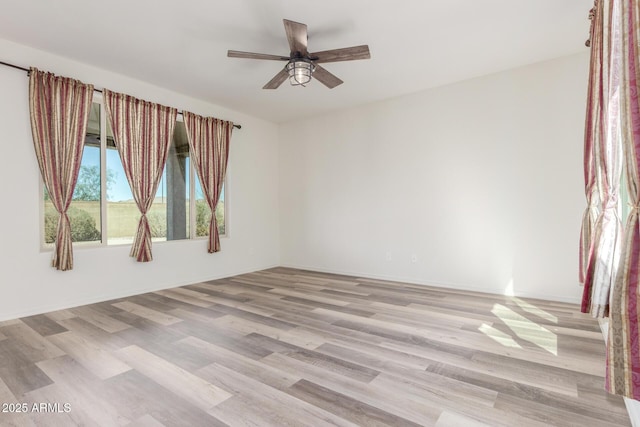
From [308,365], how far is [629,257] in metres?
1.88

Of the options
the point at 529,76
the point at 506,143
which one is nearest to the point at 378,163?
the point at 506,143

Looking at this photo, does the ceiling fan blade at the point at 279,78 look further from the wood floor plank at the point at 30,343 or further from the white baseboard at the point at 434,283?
the white baseboard at the point at 434,283

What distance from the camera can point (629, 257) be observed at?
1268 millimetres

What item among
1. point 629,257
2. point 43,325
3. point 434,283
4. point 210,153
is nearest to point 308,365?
point 629,257

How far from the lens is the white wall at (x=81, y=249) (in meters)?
3.27

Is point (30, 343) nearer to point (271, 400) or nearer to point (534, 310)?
point (271, 400)

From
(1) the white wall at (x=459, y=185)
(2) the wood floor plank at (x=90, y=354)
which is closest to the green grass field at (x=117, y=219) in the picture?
(2) the wood floor plank at (x=90, y=354)

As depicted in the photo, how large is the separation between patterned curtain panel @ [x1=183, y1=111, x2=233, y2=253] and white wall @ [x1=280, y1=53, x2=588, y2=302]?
5.08 ft

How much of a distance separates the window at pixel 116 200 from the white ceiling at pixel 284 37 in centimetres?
94

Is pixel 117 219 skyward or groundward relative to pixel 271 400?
skyward

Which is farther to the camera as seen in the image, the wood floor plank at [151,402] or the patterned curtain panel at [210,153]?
the patterned curtain panel at [210,153]

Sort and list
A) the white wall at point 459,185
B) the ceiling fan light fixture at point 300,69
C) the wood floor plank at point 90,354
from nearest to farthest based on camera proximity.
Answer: the wood floor plank at point 90,354 → the ceiling fan light fixture at point 300,69 → the white wall at point 459,185

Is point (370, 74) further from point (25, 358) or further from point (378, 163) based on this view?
point (25, 358)

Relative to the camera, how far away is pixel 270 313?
343 cm
